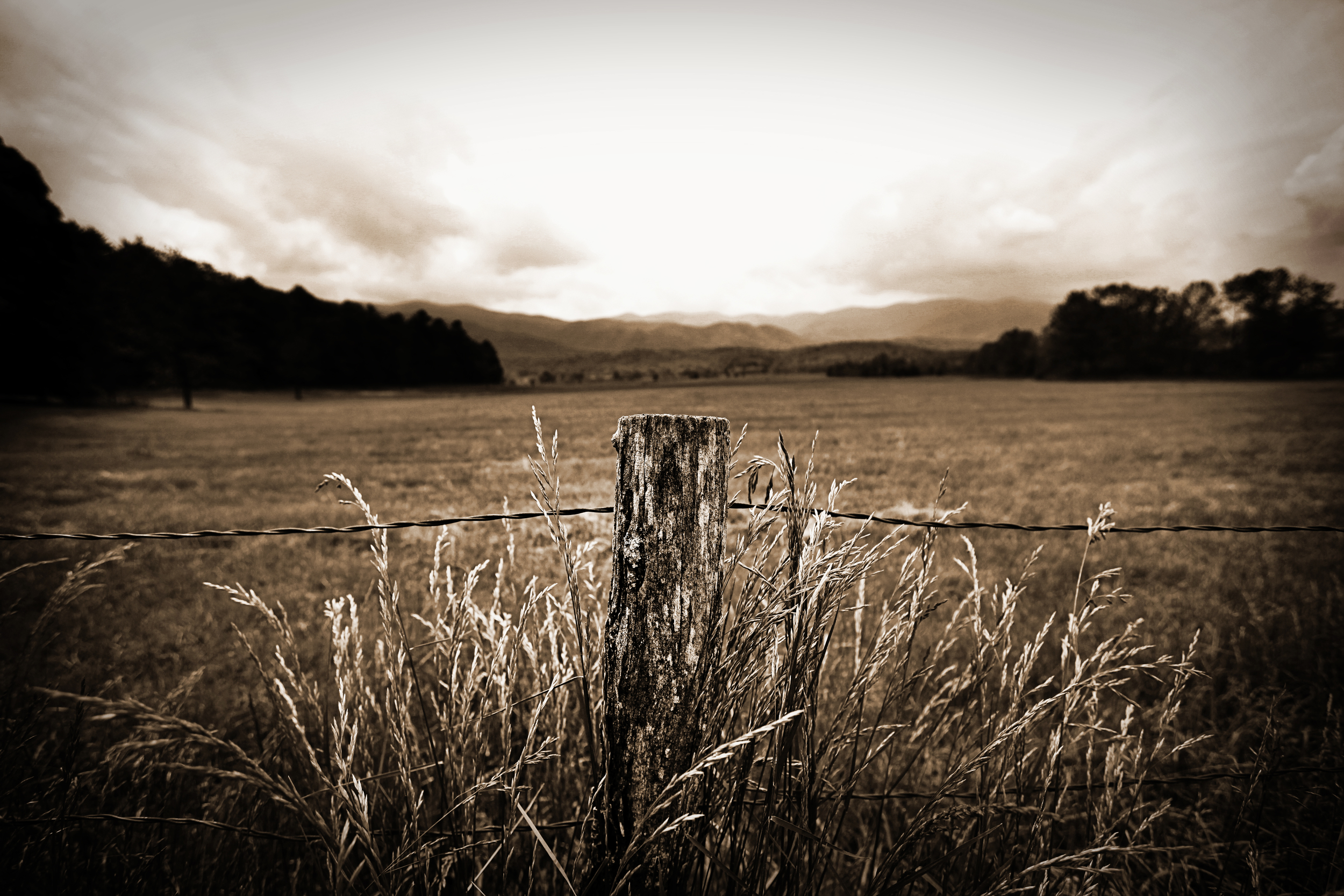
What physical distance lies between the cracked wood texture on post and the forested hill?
43857 mm

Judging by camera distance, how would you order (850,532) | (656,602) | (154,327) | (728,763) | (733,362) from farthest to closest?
(733,362), (154,327), (850,532), (728,763), (656,602)

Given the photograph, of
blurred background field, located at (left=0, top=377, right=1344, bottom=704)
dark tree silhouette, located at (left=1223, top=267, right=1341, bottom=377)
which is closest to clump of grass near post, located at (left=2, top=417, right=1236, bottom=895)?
blurred background field, located at (left=0, top=377, right=1344, bottom=704)

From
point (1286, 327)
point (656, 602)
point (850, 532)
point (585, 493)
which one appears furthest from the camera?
point (1286, 327)

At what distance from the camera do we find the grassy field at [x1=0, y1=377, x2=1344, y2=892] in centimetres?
313

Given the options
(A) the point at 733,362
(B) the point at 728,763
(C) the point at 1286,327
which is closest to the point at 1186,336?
(C) the point at 1286,327

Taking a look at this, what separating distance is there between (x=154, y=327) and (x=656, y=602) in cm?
5740

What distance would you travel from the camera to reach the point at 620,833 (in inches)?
51.8

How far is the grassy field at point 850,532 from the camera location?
3.13 meters

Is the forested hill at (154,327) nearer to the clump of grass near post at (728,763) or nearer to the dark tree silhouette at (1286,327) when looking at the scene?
the clump of grass near post at (728,763)

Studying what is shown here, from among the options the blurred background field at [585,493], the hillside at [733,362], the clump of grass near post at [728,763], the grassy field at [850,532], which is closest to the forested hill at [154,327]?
the blurred background field at [585,493]

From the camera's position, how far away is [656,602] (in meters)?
1.29

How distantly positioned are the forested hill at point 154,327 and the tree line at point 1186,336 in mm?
81283

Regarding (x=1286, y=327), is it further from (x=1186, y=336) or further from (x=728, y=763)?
(x=728, y=763)

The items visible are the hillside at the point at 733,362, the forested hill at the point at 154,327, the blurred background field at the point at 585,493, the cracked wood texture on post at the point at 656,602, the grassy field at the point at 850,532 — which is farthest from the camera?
the hillside at the point at 733,362
